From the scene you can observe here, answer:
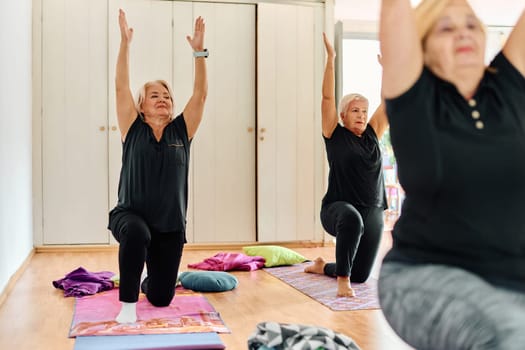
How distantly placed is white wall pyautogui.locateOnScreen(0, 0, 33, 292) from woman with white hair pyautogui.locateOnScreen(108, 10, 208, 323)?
3.19 feet

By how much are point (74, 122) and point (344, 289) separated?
3247 millimetres

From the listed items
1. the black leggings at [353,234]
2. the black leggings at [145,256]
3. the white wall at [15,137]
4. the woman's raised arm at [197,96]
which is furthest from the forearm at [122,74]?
the black leggings at [353,234]

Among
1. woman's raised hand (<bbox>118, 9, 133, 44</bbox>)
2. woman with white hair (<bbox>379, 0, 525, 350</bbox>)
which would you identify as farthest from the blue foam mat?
woman with white hair (<bbox>379, 0, 525, 350</bbox>)

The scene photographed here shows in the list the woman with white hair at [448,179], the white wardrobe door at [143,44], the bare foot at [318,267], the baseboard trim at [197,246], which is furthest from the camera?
the white wardrobe door at [143,44]

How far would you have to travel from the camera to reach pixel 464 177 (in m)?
1.18

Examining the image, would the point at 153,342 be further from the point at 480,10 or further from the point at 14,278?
the point at 480,10

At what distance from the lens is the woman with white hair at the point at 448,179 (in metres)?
1.16

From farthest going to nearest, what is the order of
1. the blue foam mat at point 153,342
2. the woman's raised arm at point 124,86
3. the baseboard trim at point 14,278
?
the baseboard trim at point 14,278
the woman's raised arm at point 124,86
the blue foam mat at point 153,342

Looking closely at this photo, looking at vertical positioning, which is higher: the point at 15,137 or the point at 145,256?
the point at 15,137

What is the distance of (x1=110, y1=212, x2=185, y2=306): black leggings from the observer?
3055mm

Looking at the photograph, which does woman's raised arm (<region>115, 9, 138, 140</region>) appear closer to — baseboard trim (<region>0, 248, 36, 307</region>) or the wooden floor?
the wooden floor

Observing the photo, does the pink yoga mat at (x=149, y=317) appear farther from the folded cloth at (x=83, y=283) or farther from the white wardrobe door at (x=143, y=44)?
the white wardrobe door at (x=143, y=44)

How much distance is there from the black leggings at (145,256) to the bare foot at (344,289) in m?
0.98

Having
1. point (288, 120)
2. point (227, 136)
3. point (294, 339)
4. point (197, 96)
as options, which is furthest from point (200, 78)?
point (288, 120)
